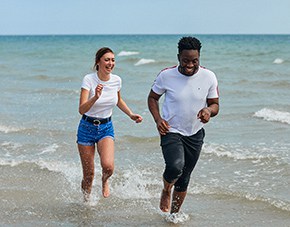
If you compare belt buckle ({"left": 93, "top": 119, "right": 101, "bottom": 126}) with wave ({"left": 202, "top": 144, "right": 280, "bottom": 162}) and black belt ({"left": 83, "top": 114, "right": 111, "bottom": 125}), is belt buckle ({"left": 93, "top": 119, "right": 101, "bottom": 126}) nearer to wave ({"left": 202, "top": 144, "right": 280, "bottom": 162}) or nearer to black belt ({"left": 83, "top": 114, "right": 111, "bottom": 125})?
black belt ({"left": 83, "top": 114, "right": 111, "bottom": 125})

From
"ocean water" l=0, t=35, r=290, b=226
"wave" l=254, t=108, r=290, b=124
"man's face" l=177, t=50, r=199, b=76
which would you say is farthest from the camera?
"wave" l=254, t=108, r=290, b=124

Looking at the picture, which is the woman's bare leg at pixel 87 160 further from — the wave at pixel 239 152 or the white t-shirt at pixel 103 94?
the wave at pixel 239 152

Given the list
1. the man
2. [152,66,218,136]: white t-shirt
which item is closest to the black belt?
the man

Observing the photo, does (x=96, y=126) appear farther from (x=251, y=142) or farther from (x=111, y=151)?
(x=251, y=142)

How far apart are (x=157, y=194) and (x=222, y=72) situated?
19.2m

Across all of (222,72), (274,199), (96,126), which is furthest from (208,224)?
(222,72)

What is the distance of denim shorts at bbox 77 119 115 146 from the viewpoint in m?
6.64

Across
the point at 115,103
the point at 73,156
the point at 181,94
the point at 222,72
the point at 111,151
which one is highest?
the point at 181,94

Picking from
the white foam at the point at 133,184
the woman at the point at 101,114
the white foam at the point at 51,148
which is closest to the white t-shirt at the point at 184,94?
the woman at the point at 101,114

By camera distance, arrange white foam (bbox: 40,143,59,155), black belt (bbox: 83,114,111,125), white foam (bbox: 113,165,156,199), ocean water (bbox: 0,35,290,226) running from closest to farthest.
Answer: black belt (bbox: 83,114,111,125) → ocean water (bbox: 0,35,290,226) → white foam (bbox: 113,165,156,199) → white foam (bbox: 40,143,59,155)

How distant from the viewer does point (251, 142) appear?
10.6m

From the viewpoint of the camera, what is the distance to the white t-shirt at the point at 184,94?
564 centimetres

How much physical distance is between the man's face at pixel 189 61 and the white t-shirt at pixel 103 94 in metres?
1.31

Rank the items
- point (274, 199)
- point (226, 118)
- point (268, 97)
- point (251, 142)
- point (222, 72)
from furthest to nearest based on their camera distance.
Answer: point (222, 72)
point (268, 97)
point (226, 118)
point (251, 142)
point (274, 199)
